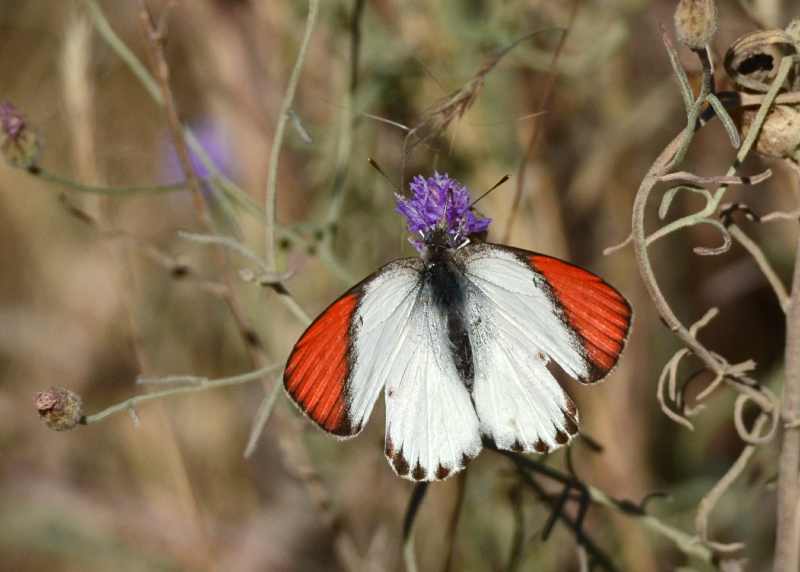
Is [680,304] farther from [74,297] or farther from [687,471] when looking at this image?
[74,297]

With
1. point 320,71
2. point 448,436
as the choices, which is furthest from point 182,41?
point 448,436

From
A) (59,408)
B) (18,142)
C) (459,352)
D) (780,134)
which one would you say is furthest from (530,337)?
(18,142)

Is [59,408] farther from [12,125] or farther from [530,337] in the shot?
[530,337]

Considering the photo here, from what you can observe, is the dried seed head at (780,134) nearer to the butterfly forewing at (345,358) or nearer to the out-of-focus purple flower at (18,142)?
the butterfly forewing at (345,358)

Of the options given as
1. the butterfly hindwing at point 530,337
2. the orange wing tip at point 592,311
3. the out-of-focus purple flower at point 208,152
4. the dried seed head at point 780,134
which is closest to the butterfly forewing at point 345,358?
the butterfly hindwing at point 530,337

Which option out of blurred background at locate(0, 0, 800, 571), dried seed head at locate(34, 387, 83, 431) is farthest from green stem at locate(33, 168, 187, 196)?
dried seed head at locate(34, 387, 83, 431)

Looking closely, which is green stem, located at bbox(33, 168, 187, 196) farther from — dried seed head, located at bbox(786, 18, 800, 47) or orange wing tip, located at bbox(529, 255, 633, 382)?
dried seed head, located at bbox(786, 18, 800, 47)
